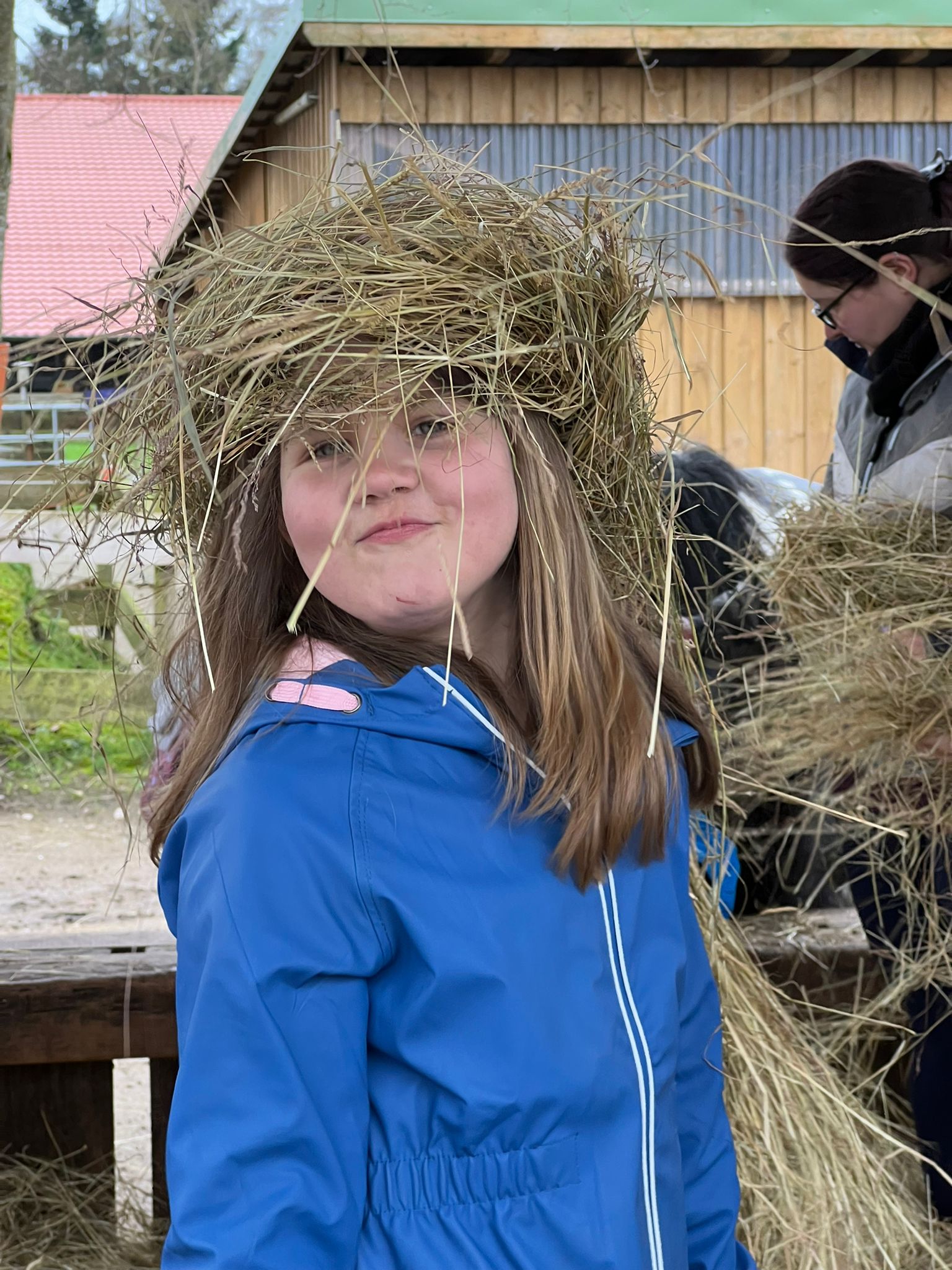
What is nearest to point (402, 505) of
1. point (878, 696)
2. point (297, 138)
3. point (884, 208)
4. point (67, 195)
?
point (878, 696)

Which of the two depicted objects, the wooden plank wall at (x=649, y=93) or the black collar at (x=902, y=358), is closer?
the black collar at (x=902, y=358)

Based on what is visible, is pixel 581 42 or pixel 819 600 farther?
pixel 581 42

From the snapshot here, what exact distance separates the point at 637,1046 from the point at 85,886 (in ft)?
12.1

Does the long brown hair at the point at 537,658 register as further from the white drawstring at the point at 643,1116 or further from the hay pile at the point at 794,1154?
the hay pile at the point at 794,1154

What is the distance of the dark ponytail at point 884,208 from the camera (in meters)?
2.00

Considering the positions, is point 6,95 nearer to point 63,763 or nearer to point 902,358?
point 902,358

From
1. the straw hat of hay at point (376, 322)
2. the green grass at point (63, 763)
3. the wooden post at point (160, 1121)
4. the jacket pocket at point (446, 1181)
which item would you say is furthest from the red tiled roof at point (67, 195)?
the jacket pocket at point (446, 1181)

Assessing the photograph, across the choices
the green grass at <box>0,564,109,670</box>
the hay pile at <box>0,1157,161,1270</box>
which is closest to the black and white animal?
the hay pile at <box>0,1157,161,1270</box>

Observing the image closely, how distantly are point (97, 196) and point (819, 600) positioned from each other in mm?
10341

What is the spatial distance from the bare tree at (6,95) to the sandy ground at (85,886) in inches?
63.1

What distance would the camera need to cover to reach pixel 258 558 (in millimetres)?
1177

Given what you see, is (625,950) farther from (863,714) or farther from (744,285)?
(744,285)

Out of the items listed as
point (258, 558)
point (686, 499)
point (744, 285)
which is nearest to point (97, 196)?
point (744, 285)

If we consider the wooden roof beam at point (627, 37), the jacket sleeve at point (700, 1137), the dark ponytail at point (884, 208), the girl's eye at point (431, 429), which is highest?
the wooden roof beam at point (627, 37)
